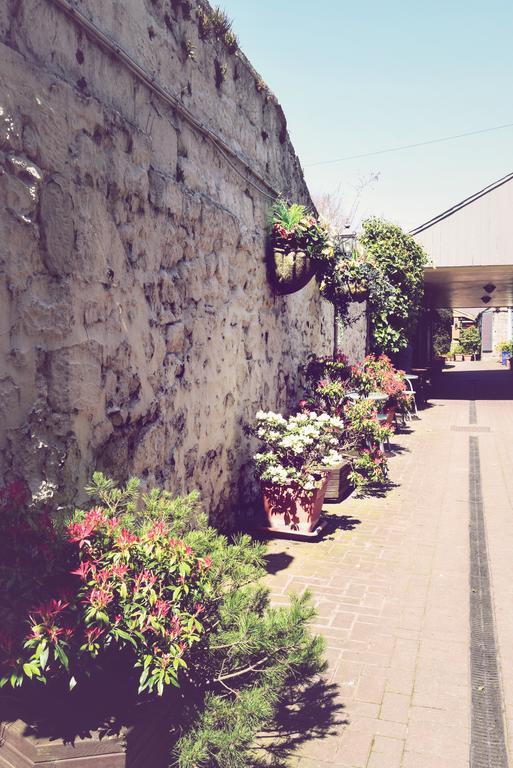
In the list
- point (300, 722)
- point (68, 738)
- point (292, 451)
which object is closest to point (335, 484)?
point (292, 451)

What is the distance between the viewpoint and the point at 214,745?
2180 mm

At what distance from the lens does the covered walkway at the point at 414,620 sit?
2779mm

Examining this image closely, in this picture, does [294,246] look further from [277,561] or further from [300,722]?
[300,722]

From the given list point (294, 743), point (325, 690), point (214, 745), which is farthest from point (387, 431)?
point (214, 745)

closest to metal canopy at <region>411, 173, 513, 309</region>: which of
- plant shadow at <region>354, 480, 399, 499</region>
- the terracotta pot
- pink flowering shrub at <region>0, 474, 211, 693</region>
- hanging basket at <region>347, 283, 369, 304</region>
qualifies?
hanging basket at <region>347, 283, 369, 304</region>

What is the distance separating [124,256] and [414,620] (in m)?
2.69

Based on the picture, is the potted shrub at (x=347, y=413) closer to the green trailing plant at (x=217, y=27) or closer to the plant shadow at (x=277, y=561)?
the plant shadow at (x=277, y=561)

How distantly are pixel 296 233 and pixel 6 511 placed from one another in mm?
4740

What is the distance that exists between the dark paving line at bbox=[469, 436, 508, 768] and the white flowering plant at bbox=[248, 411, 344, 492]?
1.39 m

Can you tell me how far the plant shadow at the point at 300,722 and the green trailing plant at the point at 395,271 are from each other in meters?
10.4

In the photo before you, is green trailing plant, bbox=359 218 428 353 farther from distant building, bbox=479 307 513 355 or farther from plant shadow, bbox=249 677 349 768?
distant building, bbox=479 307 513 355

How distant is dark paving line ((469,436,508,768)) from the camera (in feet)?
8.84

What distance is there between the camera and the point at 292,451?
5.59 meters

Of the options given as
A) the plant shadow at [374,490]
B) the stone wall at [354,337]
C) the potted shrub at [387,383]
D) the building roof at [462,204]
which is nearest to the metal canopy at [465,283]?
the building roof at [462,204]
